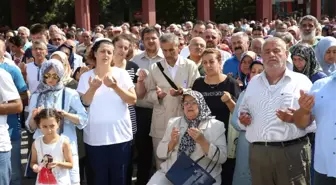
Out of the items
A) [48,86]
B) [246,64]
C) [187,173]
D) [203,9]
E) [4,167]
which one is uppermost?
[203,9]

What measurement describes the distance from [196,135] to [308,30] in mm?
3375

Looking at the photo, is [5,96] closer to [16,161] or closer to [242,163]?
[16,161]

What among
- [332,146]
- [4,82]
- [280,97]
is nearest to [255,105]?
[280,97]

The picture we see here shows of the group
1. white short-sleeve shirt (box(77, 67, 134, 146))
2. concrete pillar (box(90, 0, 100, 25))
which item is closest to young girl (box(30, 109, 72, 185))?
white short-sleeve shirt (box(77, 67, 134, 146))

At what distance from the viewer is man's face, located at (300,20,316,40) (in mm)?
7203

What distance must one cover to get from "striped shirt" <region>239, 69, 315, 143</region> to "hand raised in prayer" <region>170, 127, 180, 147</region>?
3.18ft

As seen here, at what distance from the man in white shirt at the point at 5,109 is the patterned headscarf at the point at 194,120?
5.33 ft

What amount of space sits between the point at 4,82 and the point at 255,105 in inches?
89.8

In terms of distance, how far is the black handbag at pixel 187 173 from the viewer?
4.77m

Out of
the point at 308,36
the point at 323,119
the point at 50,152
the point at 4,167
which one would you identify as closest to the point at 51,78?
the point at 50,152

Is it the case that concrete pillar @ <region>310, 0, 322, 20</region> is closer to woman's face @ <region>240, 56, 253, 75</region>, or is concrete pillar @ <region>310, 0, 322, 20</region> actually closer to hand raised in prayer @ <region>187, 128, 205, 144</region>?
woman's face @ <region>240, 56, 253, 75</region>

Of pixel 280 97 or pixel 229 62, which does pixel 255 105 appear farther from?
pixel 229 62

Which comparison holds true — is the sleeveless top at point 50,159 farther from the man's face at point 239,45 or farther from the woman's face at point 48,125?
the man's face at point 239,45

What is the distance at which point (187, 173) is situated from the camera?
4805 mm
